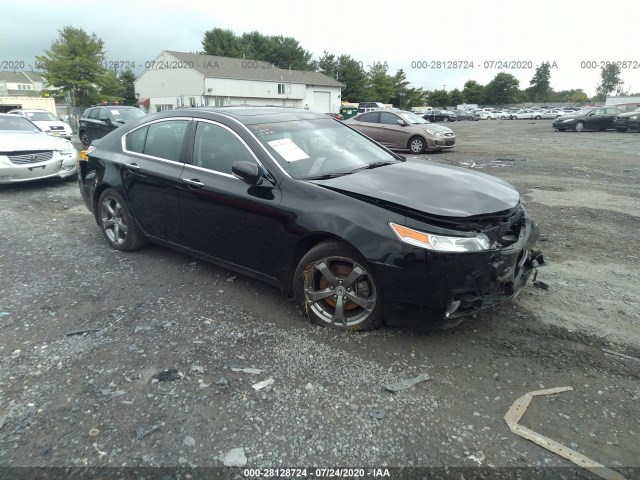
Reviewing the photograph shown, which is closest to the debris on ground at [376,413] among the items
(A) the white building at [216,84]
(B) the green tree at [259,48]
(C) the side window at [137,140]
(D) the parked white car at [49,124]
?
(C) the side window at [137,140]

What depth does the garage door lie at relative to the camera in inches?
2258

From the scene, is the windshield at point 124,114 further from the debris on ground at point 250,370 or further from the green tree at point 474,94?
the green tree at point 474,94

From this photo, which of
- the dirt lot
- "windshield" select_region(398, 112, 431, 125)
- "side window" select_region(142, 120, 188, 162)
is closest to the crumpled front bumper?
the dirt lot

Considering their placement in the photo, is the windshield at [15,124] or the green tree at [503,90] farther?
the green tree at [503,90]

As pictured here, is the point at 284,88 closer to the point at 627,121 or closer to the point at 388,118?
the point at 627,121

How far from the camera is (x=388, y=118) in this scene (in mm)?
14914

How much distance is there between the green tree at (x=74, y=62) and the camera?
39.4 m

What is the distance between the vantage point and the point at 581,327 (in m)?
3.34

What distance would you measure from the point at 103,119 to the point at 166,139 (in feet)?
42.9

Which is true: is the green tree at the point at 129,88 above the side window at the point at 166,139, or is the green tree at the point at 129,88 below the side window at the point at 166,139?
above

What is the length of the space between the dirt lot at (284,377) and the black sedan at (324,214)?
0.33 metres

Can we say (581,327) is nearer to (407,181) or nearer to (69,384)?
(407,181)

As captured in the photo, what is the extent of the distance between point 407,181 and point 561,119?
27567mm

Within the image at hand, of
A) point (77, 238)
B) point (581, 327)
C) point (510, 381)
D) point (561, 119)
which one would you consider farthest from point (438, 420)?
point (561, 119)
